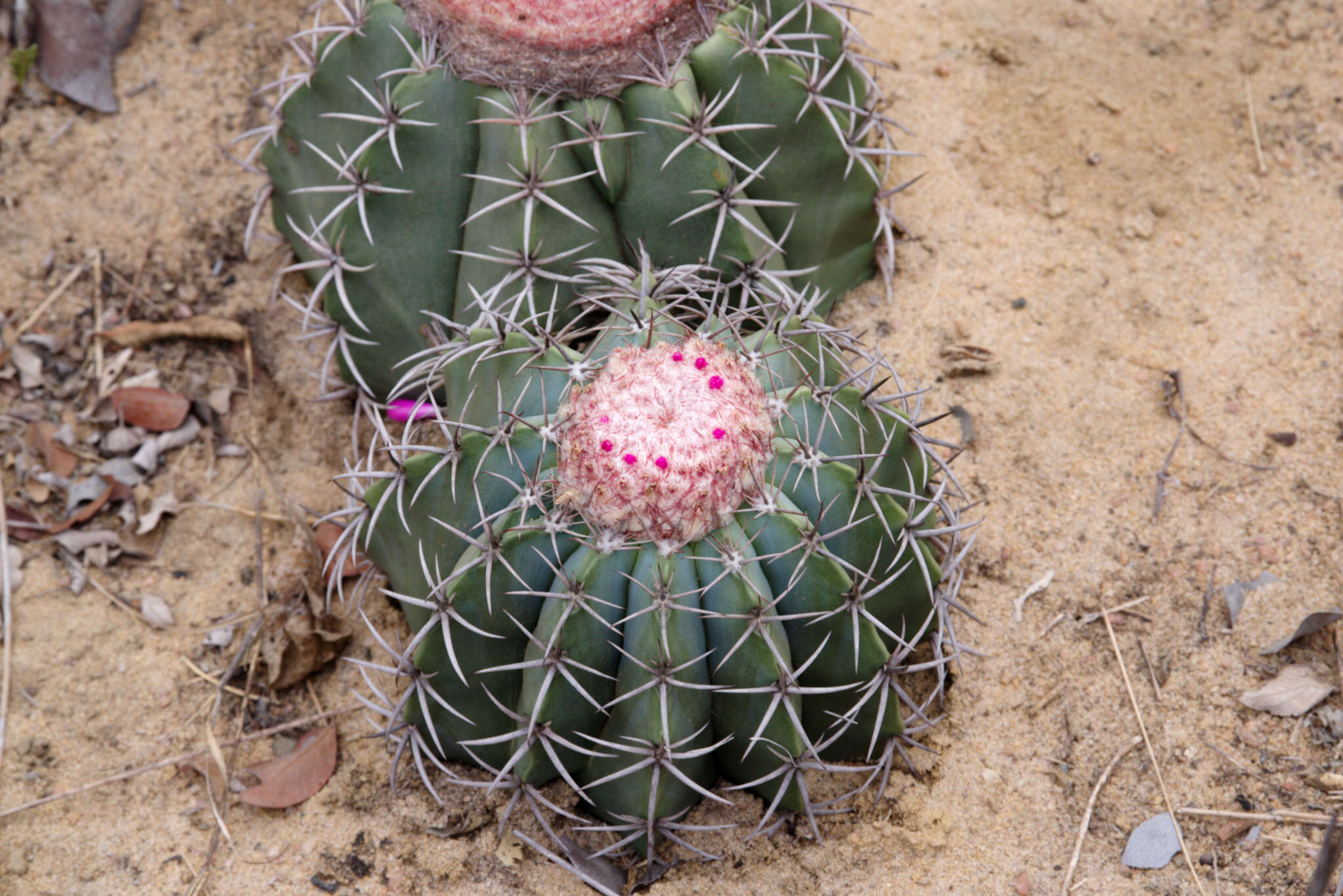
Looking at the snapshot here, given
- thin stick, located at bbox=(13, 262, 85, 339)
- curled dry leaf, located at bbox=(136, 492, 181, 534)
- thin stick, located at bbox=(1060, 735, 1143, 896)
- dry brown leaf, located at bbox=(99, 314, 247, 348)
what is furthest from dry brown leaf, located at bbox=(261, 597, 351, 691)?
thin stick, located at bbox=(1060, 735, 1143, 896)

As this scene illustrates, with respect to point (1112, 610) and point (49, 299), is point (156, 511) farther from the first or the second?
point (1112, 610)

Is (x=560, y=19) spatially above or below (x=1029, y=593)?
above

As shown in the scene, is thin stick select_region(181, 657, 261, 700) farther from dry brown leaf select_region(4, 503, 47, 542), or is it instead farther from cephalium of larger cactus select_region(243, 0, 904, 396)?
cephalium of larger cactus select_region(243, 0, 904, 396)

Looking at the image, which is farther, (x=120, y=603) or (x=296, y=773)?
(x=120, y=603)

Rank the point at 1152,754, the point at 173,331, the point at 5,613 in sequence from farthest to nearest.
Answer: the point at 173,331
the point at 5,613
the point at 1152,754

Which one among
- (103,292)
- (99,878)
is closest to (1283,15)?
(103,292)

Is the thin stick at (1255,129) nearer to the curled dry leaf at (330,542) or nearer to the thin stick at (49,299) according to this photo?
the curled dry leaf at (330,542)

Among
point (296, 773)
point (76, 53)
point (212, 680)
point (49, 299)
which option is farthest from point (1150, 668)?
point (76, 53)
